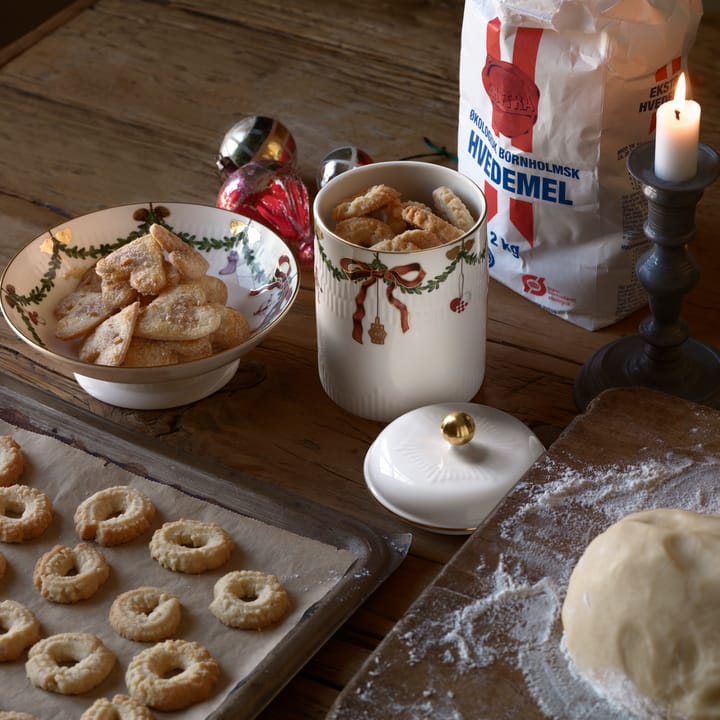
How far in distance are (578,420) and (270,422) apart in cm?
29

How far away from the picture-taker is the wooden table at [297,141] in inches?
38.9

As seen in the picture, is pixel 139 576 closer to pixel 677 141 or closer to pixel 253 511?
pixel 253 511

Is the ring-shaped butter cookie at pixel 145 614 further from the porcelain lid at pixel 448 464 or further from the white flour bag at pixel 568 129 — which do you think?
the white flour bag at pixel 568 129

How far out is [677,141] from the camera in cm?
86

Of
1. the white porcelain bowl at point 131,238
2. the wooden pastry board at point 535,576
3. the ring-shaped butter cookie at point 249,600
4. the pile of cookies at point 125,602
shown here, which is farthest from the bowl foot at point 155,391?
the wooden pastry board at point 535,576

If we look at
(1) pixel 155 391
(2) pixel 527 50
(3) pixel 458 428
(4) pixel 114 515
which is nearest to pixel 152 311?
(1) pixel 155 391

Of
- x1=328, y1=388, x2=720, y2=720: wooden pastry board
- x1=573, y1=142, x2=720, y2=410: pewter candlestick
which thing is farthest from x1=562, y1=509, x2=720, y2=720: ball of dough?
x1=573, y1=142, x2=720, y2=410: pewter candlestick

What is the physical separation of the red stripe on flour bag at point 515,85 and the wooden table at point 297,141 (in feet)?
0.64

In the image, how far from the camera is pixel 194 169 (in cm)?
135

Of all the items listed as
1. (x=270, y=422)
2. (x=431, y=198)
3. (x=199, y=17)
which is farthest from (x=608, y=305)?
(x=199, y=17)

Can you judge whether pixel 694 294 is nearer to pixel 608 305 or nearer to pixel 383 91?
pixel 608 305

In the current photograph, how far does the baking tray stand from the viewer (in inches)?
30.6

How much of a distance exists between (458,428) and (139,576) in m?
0.28

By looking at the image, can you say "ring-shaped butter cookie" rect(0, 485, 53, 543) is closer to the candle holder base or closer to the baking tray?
the baking tray
